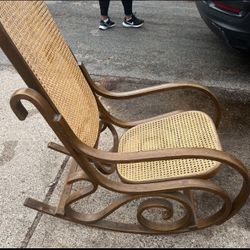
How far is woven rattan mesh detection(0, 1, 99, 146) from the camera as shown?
169 cm

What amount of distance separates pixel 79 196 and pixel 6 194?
62 cm

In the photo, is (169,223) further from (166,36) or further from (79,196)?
(166,36)

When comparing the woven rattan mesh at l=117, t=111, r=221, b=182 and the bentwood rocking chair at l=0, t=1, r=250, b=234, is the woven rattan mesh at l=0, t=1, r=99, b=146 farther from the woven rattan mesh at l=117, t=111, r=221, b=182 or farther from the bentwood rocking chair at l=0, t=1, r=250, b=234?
the woven rattan mesh at l=117, t=111, r=221, b=182

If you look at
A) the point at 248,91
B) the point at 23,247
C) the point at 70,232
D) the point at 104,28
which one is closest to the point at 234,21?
the point at 248,91

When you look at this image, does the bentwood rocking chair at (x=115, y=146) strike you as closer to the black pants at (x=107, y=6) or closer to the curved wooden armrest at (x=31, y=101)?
the curved wooden armrest at (x=31, y=101)

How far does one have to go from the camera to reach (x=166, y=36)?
14.1ft

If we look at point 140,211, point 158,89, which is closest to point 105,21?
point 158,89

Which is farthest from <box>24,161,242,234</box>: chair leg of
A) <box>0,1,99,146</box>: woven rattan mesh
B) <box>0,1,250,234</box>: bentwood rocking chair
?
<box>0,1,99,146</box>: woven rattan mesh

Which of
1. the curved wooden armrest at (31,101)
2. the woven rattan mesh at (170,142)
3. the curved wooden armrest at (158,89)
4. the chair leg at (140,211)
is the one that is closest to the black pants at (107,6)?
the curved wooden armrest at (158,89)

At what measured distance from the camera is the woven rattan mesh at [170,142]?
1943 mm

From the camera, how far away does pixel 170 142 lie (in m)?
2.14

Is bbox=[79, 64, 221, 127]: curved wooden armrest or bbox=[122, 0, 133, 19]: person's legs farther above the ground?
bbox=[79, 64, 221, 127]: curved wooden armrest

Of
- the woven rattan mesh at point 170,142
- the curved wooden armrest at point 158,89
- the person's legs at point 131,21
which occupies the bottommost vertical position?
the person's legs at point 131,21

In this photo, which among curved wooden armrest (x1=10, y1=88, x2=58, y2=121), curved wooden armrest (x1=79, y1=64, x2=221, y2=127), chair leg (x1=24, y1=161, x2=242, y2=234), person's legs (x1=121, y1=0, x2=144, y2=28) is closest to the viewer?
curved wooden armrest (x1=10, y1=88, x2=58, y2=121)
